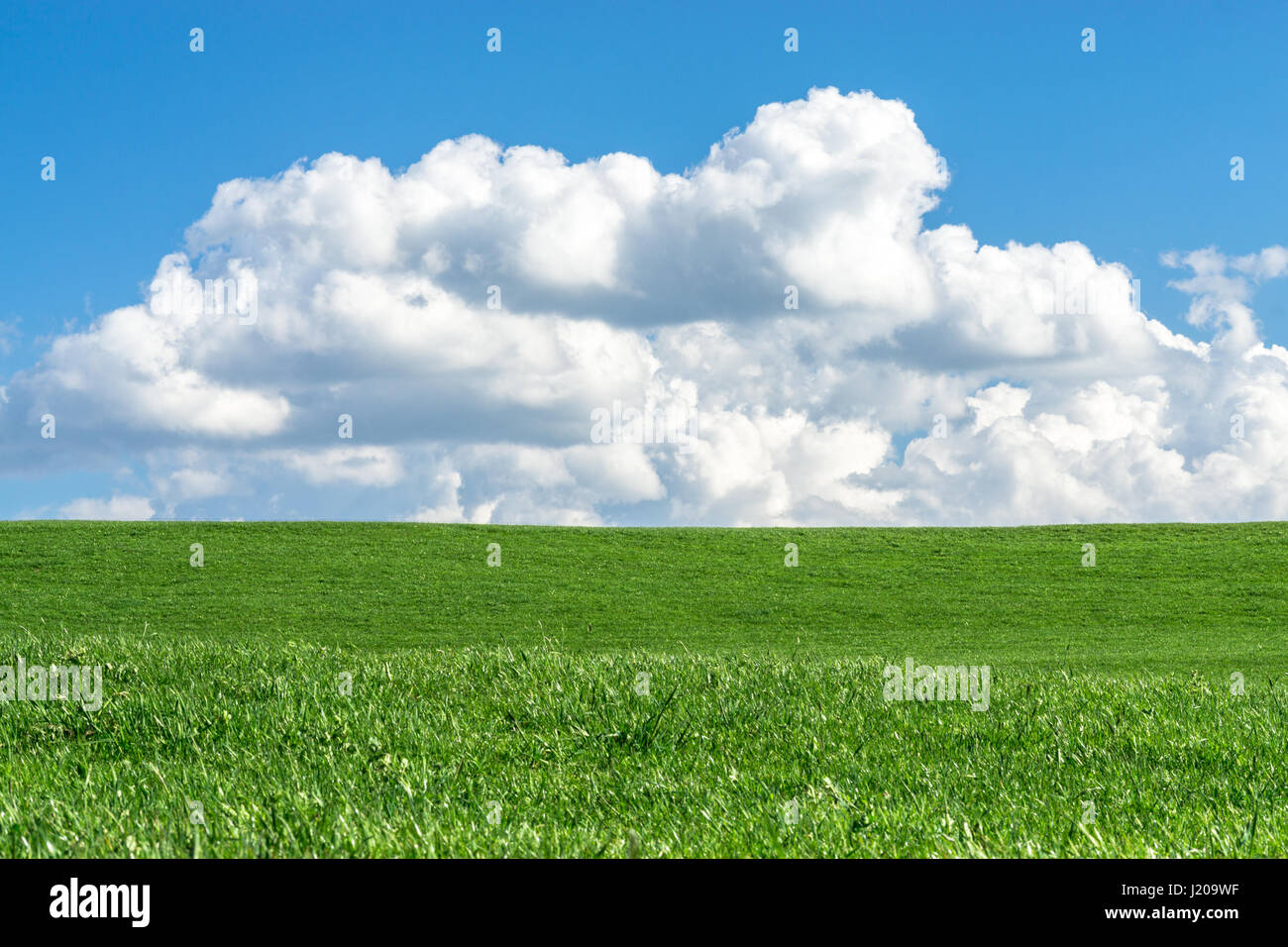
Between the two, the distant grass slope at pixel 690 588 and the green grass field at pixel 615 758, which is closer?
the green grass field at pixel 615 758

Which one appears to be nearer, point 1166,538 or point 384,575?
point 384,575

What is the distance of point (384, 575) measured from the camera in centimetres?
3209

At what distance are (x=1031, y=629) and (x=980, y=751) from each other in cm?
2075

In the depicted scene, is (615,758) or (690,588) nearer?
(615,758)

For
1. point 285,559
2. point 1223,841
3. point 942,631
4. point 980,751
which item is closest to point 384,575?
point 285,559

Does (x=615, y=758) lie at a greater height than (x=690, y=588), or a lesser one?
greater

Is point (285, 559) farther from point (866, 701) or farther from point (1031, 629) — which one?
point (866, 701)

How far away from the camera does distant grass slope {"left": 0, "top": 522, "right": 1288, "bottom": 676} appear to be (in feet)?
78.1

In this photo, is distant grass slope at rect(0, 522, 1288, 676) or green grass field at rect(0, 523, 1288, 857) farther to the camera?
distant grass slope at rect(0, 522, 1288, 676)

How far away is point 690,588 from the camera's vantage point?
31656 mm

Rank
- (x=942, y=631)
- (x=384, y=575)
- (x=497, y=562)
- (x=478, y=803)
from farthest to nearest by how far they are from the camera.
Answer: (x=497, y=562) → (x=384, y=575) → (x=942, y=631) → (x=478, y=803)

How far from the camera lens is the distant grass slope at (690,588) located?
23.8 metres

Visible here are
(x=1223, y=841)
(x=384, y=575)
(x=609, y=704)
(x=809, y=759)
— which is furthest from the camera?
(x=384, y=575)
